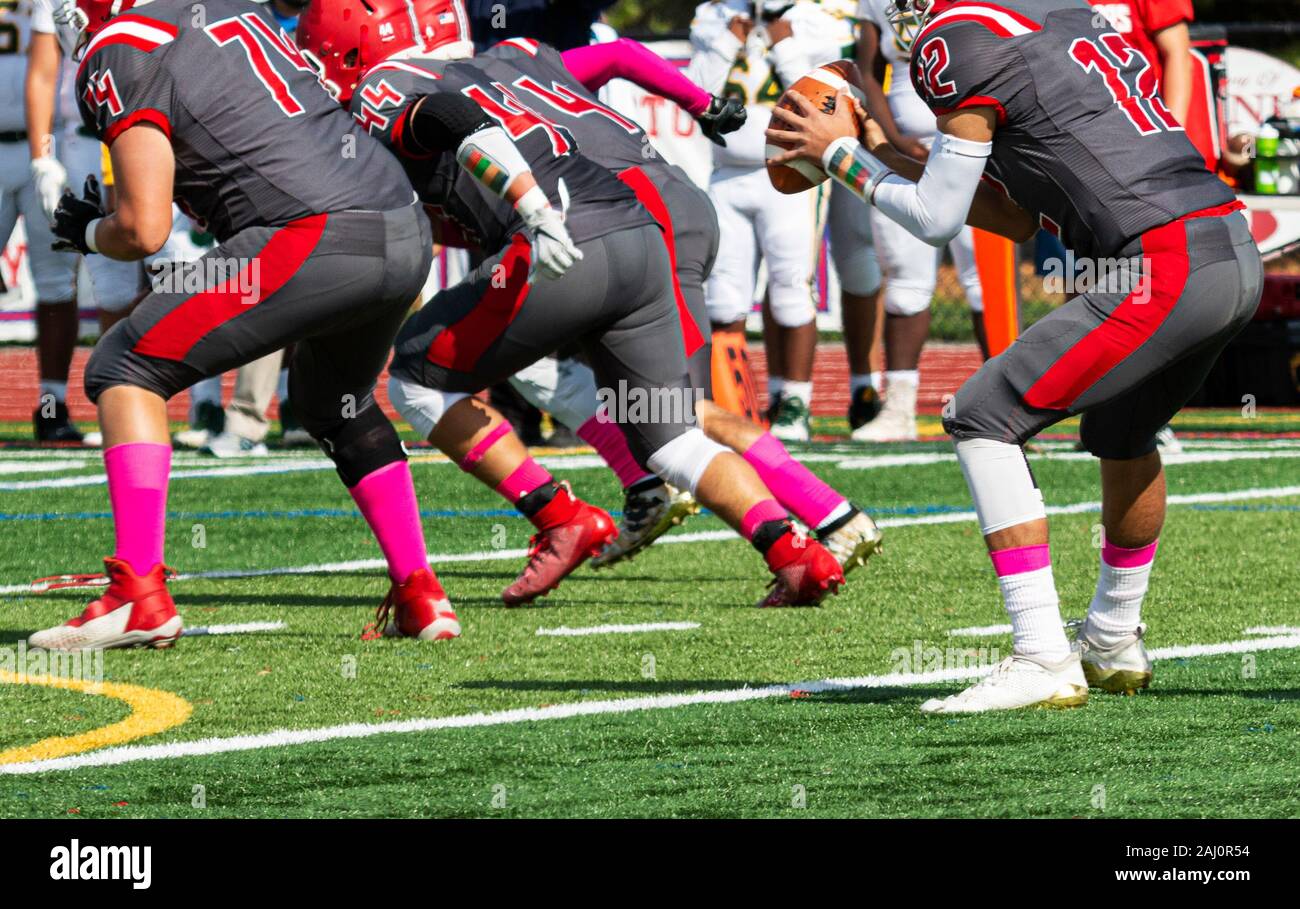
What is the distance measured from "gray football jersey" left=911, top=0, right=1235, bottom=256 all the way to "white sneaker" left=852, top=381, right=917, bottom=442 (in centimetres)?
712

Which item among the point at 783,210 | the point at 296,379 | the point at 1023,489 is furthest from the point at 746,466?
the point at 783,210

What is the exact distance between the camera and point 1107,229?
16.5ft

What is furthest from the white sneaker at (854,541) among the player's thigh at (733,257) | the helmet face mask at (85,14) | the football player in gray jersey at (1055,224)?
the player's thigh at (733,257)

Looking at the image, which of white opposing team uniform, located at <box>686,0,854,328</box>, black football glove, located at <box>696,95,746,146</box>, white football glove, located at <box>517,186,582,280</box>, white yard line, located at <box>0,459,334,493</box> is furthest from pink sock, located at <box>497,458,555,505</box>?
white opposing team uniform, located at <box>686,0,854,328</box>

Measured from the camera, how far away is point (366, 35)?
6.78 metres

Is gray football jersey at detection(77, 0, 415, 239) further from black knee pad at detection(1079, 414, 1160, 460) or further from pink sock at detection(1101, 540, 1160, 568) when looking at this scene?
pink sock at detection(1101, 540, 1160, 568)

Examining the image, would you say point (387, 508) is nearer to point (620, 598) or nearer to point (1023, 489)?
point (620, 598)

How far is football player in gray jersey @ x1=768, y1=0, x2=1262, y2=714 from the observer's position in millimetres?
5008

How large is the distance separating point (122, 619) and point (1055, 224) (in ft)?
8.29

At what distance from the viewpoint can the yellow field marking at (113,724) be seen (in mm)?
4758

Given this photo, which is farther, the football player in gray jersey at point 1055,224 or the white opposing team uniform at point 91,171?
the white opposing team uniform at point 91,171

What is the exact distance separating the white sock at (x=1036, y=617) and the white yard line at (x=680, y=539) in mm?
3275

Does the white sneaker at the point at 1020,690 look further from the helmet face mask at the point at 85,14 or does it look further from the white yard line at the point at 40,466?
the white yard line at the point at 40,466

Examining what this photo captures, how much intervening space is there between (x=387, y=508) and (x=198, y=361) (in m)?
0.73
